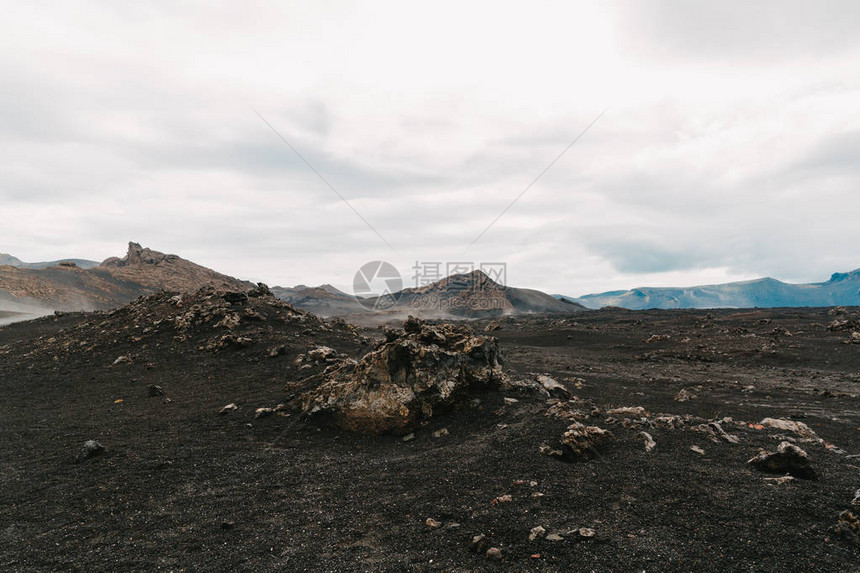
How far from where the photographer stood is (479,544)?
196 inches

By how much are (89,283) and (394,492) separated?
96.0 metres

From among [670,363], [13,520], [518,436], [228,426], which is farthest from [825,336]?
[13,520]

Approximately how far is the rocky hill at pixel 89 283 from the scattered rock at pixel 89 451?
198ft

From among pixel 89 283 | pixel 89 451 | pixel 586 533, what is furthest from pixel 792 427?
pixel 89 283

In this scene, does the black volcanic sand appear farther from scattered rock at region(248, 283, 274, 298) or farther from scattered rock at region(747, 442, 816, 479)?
scattered rock at region(248, 283, 274, 298)

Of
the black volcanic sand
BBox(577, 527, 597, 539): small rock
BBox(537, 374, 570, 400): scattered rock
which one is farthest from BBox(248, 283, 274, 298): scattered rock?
BBox(577, 527, 597, 539): small rock

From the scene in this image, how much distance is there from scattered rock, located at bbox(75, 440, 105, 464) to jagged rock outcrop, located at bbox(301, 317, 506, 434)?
15.4 ft

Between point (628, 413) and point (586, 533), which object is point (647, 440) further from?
point (586, 533)

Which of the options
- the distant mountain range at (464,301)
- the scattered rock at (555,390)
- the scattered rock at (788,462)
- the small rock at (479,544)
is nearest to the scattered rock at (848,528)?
the scattered rock at (788,462)

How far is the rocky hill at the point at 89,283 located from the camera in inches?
2500

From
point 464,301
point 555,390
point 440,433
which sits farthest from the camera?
point 464,301

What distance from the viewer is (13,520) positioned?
20.5 ft

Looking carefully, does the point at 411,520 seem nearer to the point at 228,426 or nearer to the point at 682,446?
the point at 682,446

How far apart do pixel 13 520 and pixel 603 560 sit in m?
9.24
